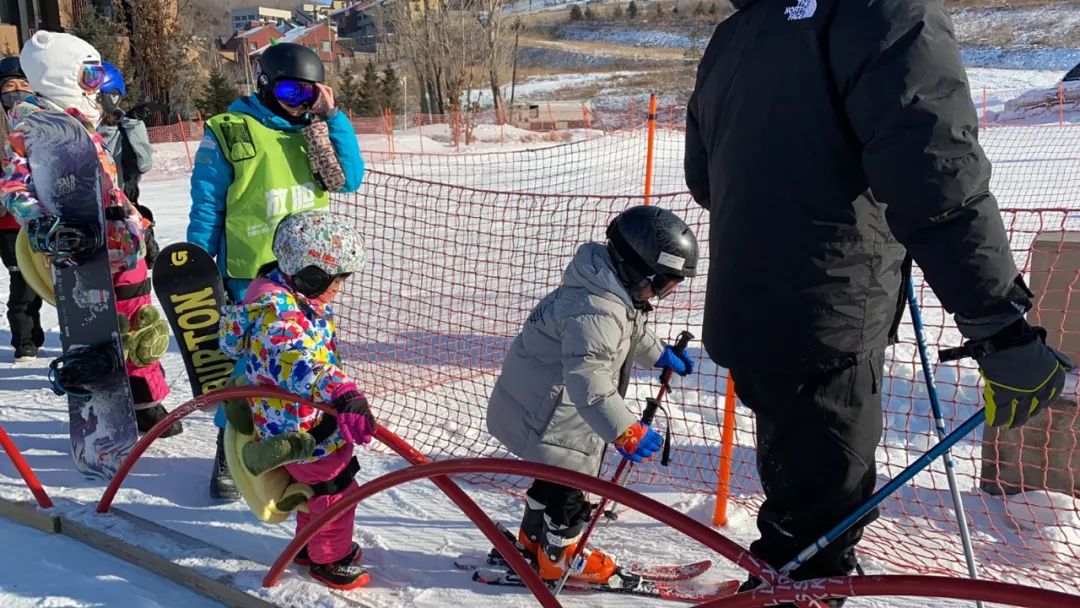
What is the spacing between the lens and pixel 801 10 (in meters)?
1.80

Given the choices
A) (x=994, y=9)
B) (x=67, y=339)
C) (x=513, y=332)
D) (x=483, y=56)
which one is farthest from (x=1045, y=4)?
(x=67, y=339)

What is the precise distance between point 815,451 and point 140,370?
12.4 feet

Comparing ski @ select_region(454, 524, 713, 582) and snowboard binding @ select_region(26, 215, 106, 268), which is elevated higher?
snowboard binding @ select_region(26, 215, 106, 268)

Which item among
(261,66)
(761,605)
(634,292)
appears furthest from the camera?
(261,66)

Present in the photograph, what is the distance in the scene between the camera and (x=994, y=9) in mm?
47656

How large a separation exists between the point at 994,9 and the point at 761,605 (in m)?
55.7

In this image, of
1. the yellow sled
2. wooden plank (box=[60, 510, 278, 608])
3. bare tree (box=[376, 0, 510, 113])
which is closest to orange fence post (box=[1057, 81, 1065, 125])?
bare tree (box=[376, 0, 510, 113])

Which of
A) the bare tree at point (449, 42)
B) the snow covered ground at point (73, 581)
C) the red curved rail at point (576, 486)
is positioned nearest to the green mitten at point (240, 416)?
the red curved rail at point (576, 486)

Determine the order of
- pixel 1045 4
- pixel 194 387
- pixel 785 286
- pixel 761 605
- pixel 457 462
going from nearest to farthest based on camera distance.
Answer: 1. pixel 761 605
2. pixel 785 286
3. pixel 457 462
4. pixel 194 387
5. pixel 1045 4

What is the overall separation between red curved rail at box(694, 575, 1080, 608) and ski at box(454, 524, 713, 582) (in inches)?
54.6

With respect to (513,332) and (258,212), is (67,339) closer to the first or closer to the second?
(258,212)

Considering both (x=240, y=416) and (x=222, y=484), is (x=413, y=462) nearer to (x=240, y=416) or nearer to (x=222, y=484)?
(x=240, y=416)

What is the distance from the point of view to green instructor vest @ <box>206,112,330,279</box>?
11.6 feet

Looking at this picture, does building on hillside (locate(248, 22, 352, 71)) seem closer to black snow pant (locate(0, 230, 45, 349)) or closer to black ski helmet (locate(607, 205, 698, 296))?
black snow pant (locate(0, 230, 45, 349))
